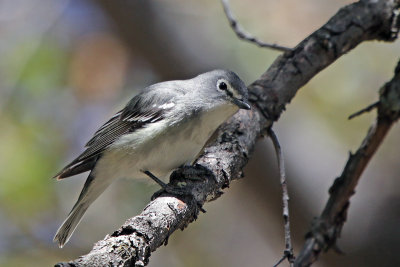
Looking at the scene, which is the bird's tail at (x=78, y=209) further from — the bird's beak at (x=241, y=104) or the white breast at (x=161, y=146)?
the bird's beak at (x=241, y=104)

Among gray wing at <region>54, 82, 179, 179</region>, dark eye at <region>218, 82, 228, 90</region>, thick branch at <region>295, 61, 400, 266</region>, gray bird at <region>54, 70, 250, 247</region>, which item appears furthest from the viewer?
dark eye at <region>218, 82, 228, 90</region>

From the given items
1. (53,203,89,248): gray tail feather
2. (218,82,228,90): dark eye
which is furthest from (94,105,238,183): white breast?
(53,203,89,248): gray tail feather

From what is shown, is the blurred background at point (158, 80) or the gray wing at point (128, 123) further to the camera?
the blurred background at point (158, 80)

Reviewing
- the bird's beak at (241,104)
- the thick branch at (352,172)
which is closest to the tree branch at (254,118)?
the bird's beak at (241,104)

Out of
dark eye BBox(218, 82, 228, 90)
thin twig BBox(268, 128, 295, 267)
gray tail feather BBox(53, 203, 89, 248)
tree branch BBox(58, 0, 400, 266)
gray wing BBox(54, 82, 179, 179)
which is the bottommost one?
Answer: thin twig BBox(268, 128, 295, 267)

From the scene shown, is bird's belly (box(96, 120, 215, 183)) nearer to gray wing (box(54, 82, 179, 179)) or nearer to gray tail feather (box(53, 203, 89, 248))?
gray wing (box(54, 82, 179, 179))

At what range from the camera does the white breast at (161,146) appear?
3535 millimetres

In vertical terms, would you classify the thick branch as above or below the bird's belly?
below

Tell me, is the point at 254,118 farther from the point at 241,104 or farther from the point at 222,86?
the point at 222,86

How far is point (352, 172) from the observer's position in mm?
3342

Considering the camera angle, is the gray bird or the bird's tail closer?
the gray bird

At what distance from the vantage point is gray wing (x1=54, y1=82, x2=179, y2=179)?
377cm

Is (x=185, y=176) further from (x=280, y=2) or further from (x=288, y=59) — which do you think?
(x=280, y=2)

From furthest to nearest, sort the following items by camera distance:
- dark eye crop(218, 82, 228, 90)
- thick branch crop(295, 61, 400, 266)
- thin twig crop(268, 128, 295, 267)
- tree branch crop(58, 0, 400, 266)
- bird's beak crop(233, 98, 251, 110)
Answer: dark eye crop(218, 82, 228, 90) → bird's beak crop(233, 98, 251, 110) → thick branch crop(295, 61, 400, 266) → thin twig crop(268, 128, 295, 267) → tree branch crop(58, 0, 400, 266)
